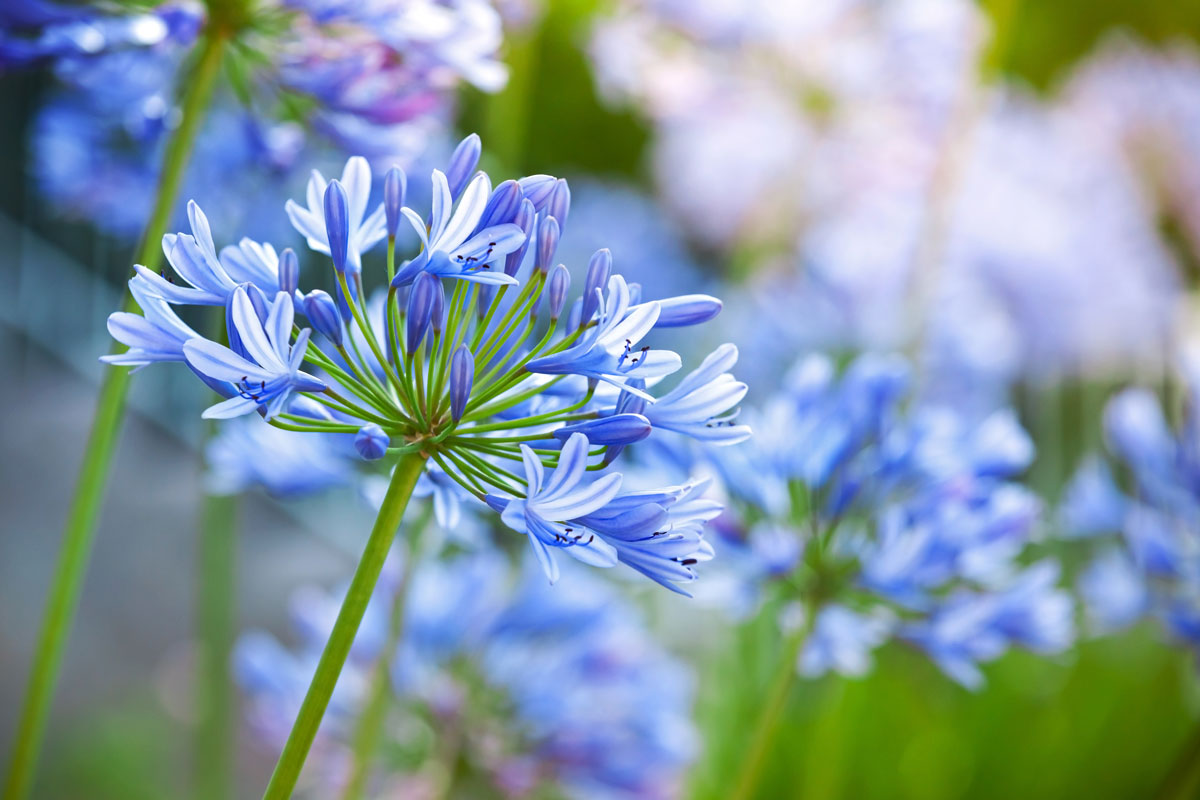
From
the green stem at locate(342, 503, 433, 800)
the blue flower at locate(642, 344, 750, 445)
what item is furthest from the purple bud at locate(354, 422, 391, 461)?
the green stem at locate(342, 503, 433, 800)

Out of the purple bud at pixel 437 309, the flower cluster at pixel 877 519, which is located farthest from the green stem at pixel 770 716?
the purple bud at pixel 437 309

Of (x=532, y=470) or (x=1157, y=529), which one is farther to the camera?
(x=1157, y=529)

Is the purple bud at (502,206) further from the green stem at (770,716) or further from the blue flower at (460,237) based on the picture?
the green stem at (770,716)

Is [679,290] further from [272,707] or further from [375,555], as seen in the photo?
[375,555]

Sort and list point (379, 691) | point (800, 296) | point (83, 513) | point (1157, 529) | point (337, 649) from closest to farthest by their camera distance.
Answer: point (337, 649) → point (83, 513) → point (379, 691) → point (1157, 529) → point (800, 296)

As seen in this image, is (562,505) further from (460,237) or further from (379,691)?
(379,691)

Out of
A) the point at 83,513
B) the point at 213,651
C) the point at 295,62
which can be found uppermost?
the point at 295,62

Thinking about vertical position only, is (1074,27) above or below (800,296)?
above

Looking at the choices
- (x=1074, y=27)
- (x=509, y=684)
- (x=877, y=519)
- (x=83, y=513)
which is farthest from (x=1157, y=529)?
(x=1074, y=27)
